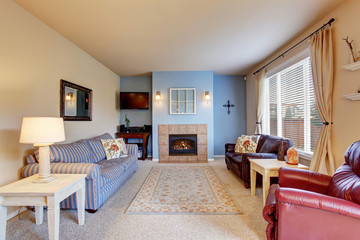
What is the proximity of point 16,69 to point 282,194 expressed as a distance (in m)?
3.22

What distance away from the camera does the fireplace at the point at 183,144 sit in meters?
4.88

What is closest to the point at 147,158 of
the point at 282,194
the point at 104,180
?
the point at 104,180

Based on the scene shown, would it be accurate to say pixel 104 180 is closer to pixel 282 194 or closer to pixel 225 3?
pixel 282 194

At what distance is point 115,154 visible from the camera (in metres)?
3.33

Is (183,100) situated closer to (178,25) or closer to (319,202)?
(178,25)

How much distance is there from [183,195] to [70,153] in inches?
72.5

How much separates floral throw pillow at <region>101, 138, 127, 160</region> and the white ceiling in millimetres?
1952

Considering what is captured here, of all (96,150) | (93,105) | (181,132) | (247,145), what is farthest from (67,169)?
(247,145)

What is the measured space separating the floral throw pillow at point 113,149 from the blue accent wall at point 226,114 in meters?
3.09

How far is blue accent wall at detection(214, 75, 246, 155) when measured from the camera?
5.36 meters

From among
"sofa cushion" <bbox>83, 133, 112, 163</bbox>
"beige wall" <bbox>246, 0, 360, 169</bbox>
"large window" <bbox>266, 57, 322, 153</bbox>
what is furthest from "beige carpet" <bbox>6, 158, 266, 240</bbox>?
"large window" <bbox>266, 57, 322, 153</bbox>

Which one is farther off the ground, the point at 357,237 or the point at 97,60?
the point at 97,60

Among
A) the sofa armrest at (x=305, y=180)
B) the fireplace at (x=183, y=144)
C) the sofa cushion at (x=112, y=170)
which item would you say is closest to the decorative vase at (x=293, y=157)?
the sofa armrest at (x=305, y=180)

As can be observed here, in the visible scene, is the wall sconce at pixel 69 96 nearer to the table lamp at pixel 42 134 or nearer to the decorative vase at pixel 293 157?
the table lamp at pixel 42 134
